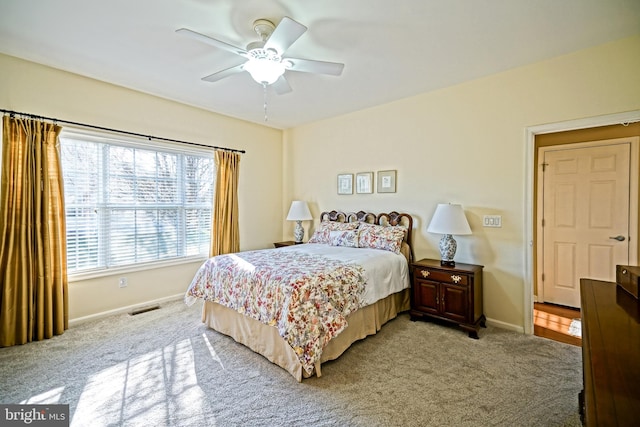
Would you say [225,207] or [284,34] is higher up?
[284,34]

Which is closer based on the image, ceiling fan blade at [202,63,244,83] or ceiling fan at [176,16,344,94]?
ceiling fan at [176,16,344,94]

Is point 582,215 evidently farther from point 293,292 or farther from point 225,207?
point 225,207

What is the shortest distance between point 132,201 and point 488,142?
429cm

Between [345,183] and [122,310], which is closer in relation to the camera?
[122,310]

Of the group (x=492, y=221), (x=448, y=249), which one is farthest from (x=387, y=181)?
(x=492, y=221)

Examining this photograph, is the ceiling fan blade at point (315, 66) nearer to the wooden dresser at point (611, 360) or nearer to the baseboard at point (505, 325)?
the wooden dresser at point (611, 360)

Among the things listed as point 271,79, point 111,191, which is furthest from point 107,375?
point 271,79

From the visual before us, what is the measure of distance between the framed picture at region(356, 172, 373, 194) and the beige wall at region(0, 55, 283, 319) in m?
1.68

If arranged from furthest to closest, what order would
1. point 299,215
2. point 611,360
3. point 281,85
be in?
point 299,215 < point 281,85 < point 611,360

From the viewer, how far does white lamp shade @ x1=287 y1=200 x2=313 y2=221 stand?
4.71 meters

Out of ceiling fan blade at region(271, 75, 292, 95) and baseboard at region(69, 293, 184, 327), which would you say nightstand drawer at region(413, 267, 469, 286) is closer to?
ceiling fan blade at region(271, 75, 292, 95)

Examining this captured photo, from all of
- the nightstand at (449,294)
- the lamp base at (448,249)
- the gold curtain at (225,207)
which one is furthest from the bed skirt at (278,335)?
the gold curtain at (225,207)

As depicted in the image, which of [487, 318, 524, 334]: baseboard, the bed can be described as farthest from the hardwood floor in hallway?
the bed

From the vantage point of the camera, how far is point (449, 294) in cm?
304
